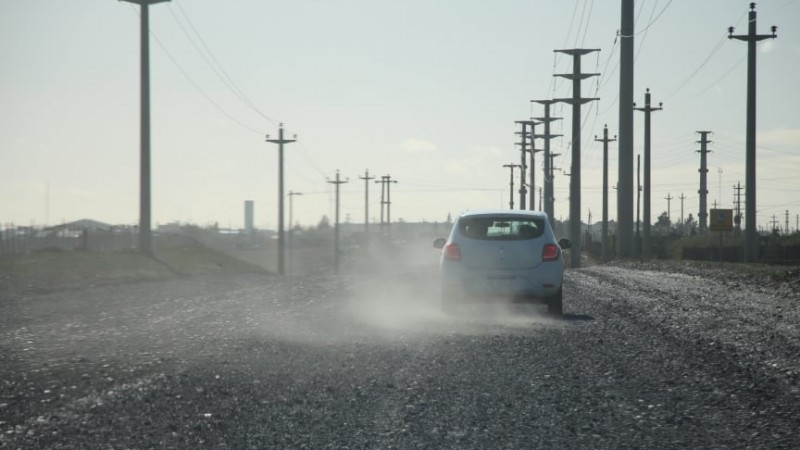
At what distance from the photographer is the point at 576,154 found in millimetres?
51188

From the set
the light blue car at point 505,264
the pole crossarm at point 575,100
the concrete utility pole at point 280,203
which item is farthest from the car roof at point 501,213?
the concrete utility pole at point 280,203

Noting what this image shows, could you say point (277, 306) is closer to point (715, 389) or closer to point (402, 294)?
point (402, 294)

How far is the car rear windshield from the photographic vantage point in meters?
15.0

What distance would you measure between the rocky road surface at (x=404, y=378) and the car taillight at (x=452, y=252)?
0.98 m

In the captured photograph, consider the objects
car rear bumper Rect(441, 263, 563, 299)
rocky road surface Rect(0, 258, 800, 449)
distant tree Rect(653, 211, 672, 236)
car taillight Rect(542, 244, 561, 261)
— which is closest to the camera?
rocky road surface Rect(0, 258, 800, 449)

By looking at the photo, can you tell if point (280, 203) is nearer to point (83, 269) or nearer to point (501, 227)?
point (83, 269)

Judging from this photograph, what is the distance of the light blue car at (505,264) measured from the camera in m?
14.7

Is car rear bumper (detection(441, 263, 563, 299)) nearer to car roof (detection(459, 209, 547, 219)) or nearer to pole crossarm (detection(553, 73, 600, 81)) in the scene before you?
car roof (detection(459, 209, 547, 219))

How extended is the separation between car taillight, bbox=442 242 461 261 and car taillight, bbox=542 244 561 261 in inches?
53.4

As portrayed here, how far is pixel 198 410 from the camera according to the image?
7188 millimetres

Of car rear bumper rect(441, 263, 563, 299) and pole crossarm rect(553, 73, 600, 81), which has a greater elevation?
Answer: pole crossarm rect(553, 73, 600, 81)

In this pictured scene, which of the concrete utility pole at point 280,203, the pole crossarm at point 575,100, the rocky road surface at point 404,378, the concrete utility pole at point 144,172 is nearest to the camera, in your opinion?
the rocky road surface at point 404,378

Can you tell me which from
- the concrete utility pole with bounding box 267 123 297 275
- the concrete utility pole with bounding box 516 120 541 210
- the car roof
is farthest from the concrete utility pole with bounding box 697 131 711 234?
the car roof

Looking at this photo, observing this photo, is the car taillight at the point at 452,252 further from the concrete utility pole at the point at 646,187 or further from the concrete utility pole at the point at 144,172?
the concrete utility pole at the point at 646,187
